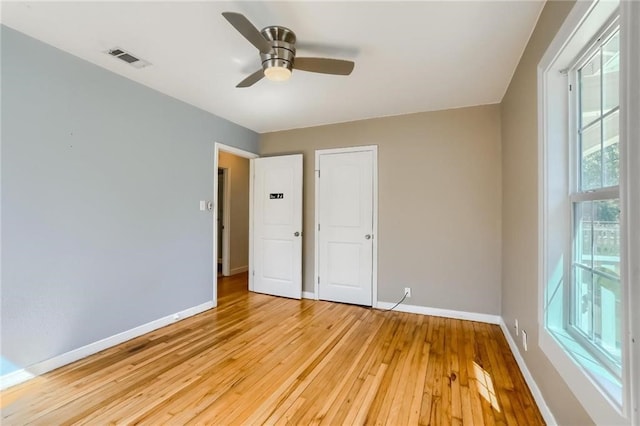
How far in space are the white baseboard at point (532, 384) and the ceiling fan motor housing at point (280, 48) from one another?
2584 millimetres

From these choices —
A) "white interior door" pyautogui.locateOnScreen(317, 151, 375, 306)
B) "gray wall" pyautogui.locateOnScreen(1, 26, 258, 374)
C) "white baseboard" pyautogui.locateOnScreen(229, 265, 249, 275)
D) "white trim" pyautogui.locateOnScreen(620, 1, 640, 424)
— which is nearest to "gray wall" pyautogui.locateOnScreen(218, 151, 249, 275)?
"white baseboard" pyautogui.locateOnScreen(229, 265, 249, 275)

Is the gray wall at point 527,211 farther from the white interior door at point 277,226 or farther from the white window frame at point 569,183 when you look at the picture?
the white interior door at point 277,226

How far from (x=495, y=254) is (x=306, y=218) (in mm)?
2403

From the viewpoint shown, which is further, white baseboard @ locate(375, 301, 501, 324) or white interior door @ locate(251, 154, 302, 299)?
white interior door @ locate(251, 154, 302, 299)

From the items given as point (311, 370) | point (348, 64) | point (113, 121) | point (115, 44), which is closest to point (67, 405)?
point (311, 370)

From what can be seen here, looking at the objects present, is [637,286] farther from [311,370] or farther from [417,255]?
[417,255]

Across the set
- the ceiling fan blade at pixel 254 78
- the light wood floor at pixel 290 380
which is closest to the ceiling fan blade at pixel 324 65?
the ceiling fan blade at pixel 254 78

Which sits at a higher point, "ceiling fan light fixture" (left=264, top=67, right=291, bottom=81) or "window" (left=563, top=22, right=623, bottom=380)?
"ceiling fan light fixture" (left=264, top=67, right=291, bottom=81)

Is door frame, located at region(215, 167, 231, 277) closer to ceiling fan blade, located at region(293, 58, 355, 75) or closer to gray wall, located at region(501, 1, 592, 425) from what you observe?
ceiling fan blade, located at region(293, 58, 355, 75)

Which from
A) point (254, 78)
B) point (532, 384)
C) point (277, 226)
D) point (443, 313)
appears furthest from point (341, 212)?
point (532, 384)

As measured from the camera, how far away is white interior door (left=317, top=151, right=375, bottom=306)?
3740 mm

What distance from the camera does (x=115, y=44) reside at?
2121 millimetres

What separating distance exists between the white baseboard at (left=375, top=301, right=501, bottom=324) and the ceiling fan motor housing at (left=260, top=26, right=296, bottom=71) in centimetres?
298

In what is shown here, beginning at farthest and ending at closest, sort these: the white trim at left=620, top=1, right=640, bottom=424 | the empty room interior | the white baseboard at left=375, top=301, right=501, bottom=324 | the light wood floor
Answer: the white baseboard at left=375, top=301, right=501, bottom=324 < the light wood floor < the empty room interior < the white trim at left=620, top=1, right=640, bottom=424
